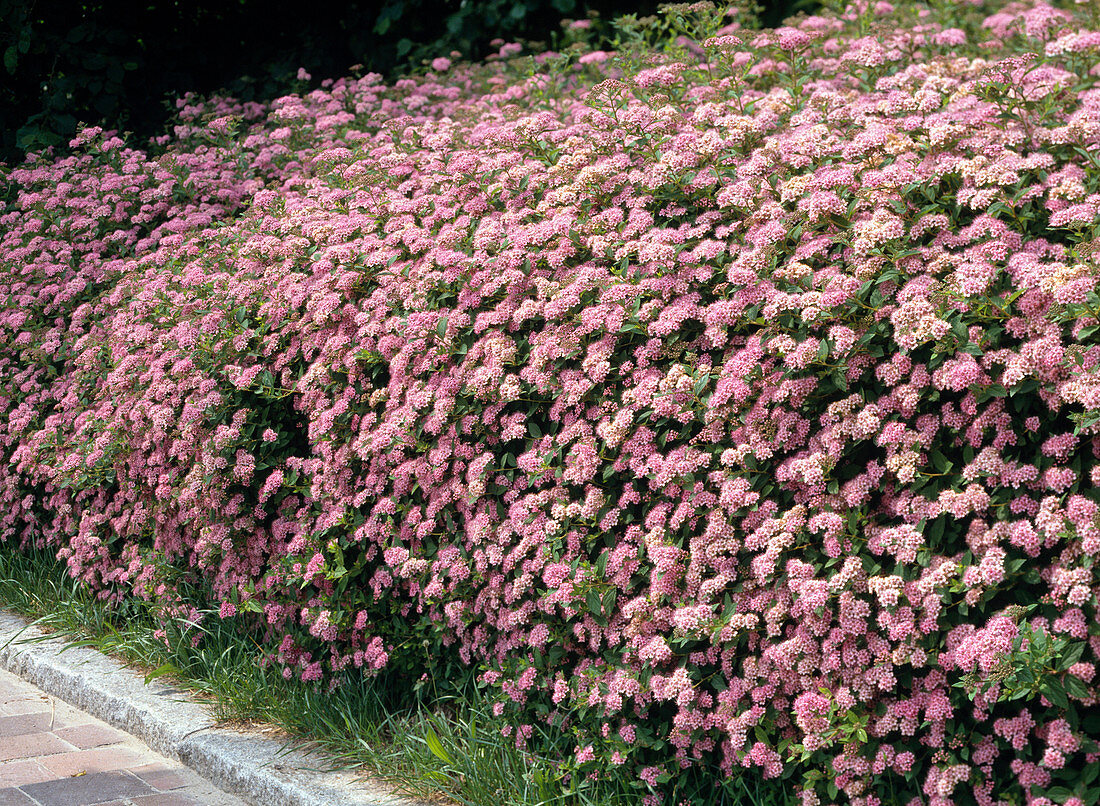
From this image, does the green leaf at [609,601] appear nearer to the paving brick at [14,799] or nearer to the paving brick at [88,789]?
the paving brick at [88,789]

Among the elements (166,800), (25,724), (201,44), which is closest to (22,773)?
(25,724)

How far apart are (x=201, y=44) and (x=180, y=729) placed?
7239 millimetres

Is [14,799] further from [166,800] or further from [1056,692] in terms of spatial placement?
[1056,692]

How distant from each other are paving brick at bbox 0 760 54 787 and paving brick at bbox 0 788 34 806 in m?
0.06

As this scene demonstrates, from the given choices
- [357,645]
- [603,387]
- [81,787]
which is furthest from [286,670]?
[603,387]

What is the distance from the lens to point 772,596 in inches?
105

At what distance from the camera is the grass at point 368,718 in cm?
309

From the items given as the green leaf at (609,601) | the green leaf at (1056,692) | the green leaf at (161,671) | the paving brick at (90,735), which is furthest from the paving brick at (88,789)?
the green leaf at (1056,692)

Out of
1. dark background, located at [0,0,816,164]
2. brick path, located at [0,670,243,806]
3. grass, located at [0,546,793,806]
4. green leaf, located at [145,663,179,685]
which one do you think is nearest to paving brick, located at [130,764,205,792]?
brick path, located at [0,670,243,806]

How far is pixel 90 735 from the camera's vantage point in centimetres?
414

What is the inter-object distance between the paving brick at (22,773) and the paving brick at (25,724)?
309mm

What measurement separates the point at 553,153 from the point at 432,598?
1836 mm

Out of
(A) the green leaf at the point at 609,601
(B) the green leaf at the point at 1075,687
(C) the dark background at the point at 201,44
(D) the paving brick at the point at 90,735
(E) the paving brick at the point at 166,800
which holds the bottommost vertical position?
(D) the paving brick at the point at 90,735

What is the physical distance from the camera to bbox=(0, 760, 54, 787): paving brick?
3.71 meters
